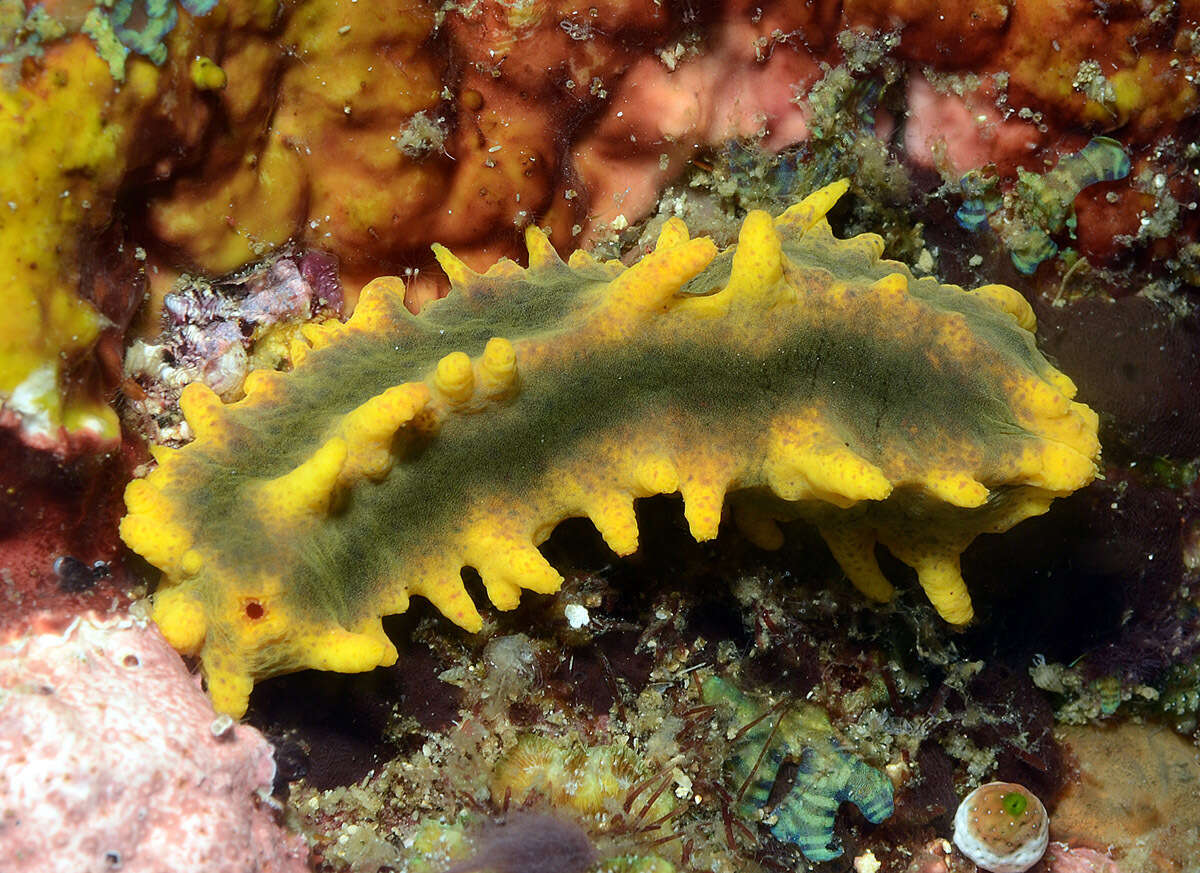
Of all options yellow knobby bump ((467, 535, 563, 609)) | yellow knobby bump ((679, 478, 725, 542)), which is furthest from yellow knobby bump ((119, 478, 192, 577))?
yellow knobby bump ((679, 478, 725, 542))

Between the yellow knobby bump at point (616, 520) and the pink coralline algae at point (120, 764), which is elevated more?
the yellow knobby bump at point (616, 520)

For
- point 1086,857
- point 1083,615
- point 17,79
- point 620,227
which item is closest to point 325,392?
point 17,79

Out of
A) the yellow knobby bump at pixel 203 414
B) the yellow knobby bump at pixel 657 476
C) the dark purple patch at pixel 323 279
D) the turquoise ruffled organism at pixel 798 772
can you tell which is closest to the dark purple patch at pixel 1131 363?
the turquoise ruffled organism at pixel 798 772

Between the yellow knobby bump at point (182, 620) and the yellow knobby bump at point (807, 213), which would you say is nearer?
the yellow knobby bump at point (182, 620)

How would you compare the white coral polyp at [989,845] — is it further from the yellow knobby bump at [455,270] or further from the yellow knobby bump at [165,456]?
the yellow knobby bump at [165,456]

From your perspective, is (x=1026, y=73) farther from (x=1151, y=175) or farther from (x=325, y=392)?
(x=325, y=392)

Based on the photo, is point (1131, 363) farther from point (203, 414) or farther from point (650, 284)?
point (203, 414)
